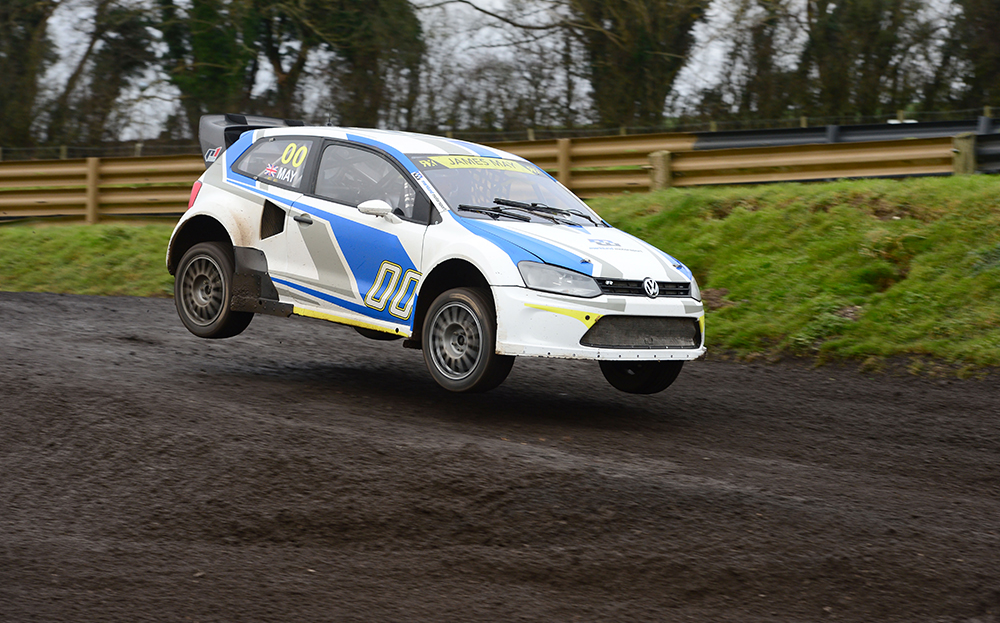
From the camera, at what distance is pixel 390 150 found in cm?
756

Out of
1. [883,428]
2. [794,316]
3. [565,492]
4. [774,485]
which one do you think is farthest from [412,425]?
[794,316]

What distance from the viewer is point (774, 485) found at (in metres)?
5.28

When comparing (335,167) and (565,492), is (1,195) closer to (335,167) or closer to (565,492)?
(335,167)

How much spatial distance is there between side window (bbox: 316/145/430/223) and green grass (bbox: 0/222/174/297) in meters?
6.69

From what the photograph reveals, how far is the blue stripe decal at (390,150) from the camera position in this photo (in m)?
7.37

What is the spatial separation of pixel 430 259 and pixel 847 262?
226 inches

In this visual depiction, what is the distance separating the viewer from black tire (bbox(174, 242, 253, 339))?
8.13 meters

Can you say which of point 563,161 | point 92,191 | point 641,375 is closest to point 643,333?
point 641,375

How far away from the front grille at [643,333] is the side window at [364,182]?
1.57 m

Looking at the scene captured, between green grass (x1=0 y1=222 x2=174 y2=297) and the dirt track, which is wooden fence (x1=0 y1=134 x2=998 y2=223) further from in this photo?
the dirt track

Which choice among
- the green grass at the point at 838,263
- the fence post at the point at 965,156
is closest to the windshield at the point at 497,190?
the green grass at the point at 838,263

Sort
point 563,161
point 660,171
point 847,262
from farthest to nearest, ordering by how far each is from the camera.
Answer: point 563,161, point 660,171, point 847,262

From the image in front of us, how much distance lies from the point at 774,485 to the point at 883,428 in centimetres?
204

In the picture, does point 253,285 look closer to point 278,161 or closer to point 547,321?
point 278,161
